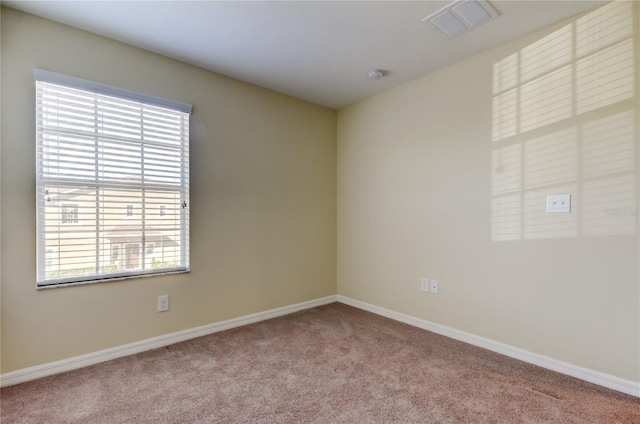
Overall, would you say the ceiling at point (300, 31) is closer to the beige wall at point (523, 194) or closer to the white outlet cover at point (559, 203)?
the beige wall at point (523, 194)

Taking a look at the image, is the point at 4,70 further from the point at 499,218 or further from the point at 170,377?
the point at 499,218

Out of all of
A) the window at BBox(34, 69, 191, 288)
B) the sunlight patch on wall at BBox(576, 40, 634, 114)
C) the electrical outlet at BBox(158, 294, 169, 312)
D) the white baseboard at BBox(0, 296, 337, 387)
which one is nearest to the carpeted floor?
the white baseboard at BBox(0, 296, 337, 387)

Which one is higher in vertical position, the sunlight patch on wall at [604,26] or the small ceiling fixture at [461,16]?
the small ceiling fixture at [461,16]

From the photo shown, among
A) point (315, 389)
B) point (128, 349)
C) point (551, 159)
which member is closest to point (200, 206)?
point (128, 349)

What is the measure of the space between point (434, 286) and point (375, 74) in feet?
6.52

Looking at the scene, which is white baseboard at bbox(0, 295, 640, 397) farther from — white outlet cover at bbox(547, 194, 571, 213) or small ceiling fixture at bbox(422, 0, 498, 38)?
small ceiling fixture at bbox(422, 0, 498, 38)

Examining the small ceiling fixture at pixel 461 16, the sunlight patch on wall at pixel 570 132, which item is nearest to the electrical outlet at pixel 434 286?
the sunlight patch on wall at pixel 570 132

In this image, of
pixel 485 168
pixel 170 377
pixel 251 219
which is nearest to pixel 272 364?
pixel 170 377

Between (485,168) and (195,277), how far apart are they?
8.46ft

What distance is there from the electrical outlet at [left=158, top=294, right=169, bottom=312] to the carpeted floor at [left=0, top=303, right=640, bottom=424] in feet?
1.00

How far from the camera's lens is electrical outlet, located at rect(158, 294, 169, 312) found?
2.52m

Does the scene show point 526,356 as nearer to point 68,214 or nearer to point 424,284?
point 424,284

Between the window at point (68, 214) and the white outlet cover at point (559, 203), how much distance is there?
3.27 metres

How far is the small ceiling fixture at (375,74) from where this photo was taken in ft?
9.08
